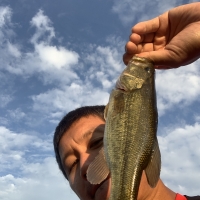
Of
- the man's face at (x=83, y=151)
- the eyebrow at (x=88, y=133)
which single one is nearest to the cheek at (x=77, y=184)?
the man's face at (x=83, y=151)

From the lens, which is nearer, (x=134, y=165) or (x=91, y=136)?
(x=134, y=165)

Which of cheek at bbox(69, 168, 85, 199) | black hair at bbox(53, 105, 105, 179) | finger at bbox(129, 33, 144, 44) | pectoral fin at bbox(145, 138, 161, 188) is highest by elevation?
finger at bbox(129, 33, 144, 44)

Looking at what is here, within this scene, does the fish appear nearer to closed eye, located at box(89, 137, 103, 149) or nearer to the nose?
the nose

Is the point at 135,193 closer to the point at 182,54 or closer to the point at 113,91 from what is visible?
the point at 113,91

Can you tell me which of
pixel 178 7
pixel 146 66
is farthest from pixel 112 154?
pixel 178 7

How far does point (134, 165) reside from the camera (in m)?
3.45

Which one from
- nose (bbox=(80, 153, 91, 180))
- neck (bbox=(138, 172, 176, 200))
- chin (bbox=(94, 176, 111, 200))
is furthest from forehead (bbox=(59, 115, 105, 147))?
neck (bbox=(138, 172, 176, 200))

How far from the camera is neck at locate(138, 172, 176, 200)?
15.5 ft

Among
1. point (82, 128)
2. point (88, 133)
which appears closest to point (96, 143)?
point (88, 133)

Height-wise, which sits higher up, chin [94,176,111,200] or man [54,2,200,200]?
man [54,2,200,200]

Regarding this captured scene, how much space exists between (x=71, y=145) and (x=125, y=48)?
1.72 metres

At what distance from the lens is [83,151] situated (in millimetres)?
4867

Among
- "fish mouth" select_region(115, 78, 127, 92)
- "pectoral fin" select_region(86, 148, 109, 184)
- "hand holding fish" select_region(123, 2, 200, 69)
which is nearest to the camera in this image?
"pectoral fin" select_region(86, 148, 109, 184)

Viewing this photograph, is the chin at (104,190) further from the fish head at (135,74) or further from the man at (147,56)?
the fish head at (135,74)
